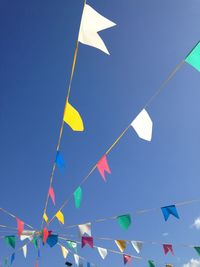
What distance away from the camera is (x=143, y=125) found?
4.37 m

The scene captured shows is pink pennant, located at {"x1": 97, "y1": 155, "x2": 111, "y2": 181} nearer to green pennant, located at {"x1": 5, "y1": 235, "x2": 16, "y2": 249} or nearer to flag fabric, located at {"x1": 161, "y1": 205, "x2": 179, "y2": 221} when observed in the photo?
flag fabric, located at {"x1": 161, "y1": 205, "x2": 179, "y2": 221}

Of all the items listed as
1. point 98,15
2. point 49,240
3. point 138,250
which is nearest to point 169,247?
point 138,250

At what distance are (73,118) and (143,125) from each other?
1066 mm

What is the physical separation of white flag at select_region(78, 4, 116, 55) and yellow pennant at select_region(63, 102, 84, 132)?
1191mm

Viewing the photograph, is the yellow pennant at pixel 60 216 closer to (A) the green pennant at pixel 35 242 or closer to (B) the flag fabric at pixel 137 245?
(A) the green pennant at pixel 35 242

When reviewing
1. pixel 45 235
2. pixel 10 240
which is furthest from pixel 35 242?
pixel 45 235

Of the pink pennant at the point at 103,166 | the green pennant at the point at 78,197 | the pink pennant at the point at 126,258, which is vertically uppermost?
the pink pennant at the point at 103,166

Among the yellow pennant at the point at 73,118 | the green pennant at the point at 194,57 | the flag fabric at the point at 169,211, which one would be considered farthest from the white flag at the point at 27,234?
the green pennant at the point at 194,57

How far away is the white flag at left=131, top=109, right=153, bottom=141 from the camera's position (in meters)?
4.24

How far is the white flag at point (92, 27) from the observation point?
2969 millimetres

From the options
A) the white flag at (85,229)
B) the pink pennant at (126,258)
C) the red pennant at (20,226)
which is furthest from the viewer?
the pink pennant at (126,258)

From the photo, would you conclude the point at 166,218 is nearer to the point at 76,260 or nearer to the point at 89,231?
the point at 89,231

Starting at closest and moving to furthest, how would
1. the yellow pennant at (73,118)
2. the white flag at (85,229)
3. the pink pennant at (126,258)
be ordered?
the yellow pennant at (73,118) < the white flag at (85,229) < the pink pennant at (126,258)

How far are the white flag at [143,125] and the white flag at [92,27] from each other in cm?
166
